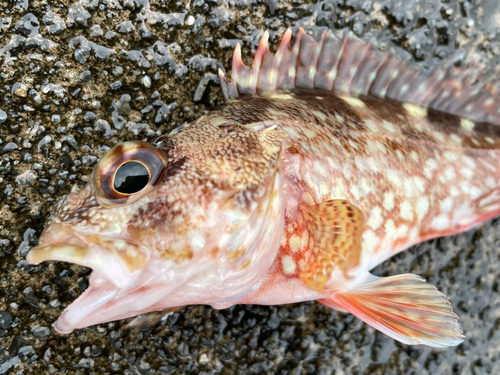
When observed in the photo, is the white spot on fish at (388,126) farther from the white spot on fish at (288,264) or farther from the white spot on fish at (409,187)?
the white spot on fish at (288,264)

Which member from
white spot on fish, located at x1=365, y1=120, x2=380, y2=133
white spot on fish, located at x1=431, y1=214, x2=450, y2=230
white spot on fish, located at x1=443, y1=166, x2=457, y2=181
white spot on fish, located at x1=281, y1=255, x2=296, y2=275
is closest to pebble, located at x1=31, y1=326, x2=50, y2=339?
white spot on fish, located at x1=281, y1=255, x2=296, y2=275

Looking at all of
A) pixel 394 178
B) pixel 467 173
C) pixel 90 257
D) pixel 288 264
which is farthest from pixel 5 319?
pixel 467 173

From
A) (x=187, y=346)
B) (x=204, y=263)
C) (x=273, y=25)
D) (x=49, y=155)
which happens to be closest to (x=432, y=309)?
(x=204, y=263)

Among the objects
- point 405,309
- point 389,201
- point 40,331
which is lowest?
point 40,331

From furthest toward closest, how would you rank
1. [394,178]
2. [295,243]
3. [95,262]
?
[394,178] → [295,243] → [95,262]

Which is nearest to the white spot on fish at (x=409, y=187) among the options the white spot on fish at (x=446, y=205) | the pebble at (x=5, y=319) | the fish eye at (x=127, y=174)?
the white spot on fish at (x=446, y=205)

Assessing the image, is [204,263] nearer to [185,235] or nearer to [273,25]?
[185,235]

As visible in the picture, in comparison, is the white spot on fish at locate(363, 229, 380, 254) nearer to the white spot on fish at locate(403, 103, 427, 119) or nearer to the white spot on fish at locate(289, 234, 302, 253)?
the white spot on fish at locate(289, 234, 302, 253)

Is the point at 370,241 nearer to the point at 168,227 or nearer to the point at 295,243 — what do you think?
the point at 295,243
